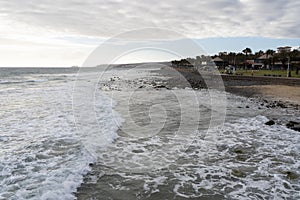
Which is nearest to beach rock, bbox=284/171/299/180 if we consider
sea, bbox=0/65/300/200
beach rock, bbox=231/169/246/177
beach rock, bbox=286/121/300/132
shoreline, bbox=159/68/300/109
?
sea, bbox=0/65/300/200

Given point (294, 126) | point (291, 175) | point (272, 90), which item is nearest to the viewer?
point (291, 175)

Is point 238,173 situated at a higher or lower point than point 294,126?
lower

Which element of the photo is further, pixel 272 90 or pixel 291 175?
pixel 272 90

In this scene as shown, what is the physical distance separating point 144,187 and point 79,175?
64.2 inches

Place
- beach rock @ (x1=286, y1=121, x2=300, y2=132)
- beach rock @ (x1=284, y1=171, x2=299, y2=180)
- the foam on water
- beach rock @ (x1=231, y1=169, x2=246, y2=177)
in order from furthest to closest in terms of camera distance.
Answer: beach rock @ (x1=286, y1=121, x2=300, y2=132), beach rock @ (x1=231, y1=169, x2=246, y2=177), beach rock @ (x1=284, y1=171, x2=299, y2=180), the foam on water

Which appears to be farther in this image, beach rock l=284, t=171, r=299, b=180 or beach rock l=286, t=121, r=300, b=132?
beach rock l=286, t=121, r=300, b=132

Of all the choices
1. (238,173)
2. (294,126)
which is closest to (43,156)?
(238,173)

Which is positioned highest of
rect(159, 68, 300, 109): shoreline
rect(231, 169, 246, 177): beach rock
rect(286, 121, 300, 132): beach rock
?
rect(159, 68, 300, 109): shoreline

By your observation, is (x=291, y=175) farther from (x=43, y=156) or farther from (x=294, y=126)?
(x=43, y=156)

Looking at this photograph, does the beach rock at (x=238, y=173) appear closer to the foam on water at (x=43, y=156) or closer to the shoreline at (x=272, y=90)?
the foam on water at (x=43, y=156)

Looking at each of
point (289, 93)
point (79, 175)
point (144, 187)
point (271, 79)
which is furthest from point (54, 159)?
point (271, 79)

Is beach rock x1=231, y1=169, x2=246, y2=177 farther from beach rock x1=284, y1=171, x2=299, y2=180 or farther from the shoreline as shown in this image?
the shoreline

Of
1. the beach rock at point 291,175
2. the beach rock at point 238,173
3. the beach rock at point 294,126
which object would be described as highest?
the beach rock at point 294,126

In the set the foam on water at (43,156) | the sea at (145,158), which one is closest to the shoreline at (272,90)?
the sea at (145,158)
